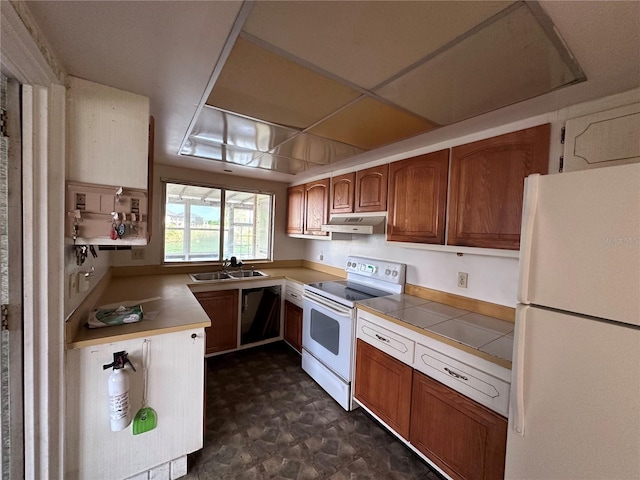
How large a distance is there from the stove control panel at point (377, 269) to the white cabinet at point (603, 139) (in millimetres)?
1346

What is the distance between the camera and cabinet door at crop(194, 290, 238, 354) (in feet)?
8.86

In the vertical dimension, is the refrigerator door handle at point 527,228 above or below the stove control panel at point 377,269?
above

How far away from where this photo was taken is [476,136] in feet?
5.46

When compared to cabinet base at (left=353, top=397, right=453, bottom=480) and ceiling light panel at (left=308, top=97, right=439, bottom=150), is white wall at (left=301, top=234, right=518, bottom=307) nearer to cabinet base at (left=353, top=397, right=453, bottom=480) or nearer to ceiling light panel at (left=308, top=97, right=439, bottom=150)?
ceiling light panel at (left=308, top=97, right=439, bottom=150)

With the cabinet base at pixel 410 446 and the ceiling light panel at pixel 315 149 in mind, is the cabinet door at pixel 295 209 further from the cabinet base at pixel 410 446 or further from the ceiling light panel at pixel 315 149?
the cabinet base at pixel 410 446

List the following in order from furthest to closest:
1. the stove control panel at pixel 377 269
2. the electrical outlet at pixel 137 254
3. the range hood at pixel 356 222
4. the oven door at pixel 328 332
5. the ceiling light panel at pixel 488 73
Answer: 1. the electrical outlet at pixel 137 254
2. the stove control panel at pixel 377 269
3. the range hood at pixel 356 222
4. the oven door at pixel 328 332
5. the ceiling light panel at pixel 488 73

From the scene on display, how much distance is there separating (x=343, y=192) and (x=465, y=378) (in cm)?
187

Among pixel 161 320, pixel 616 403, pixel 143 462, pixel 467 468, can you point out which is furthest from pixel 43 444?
pixel 616 403

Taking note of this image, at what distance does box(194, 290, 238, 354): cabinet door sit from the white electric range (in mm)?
784

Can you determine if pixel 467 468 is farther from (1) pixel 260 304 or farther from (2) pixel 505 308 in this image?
(1) pixel 260 304

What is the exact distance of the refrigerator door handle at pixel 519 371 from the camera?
990 mm

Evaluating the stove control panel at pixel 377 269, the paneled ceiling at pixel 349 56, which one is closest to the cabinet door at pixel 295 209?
the stove control panel at pixel 377 269

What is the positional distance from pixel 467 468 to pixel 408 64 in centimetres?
194

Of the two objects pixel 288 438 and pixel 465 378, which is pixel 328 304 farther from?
pixel 465 378
